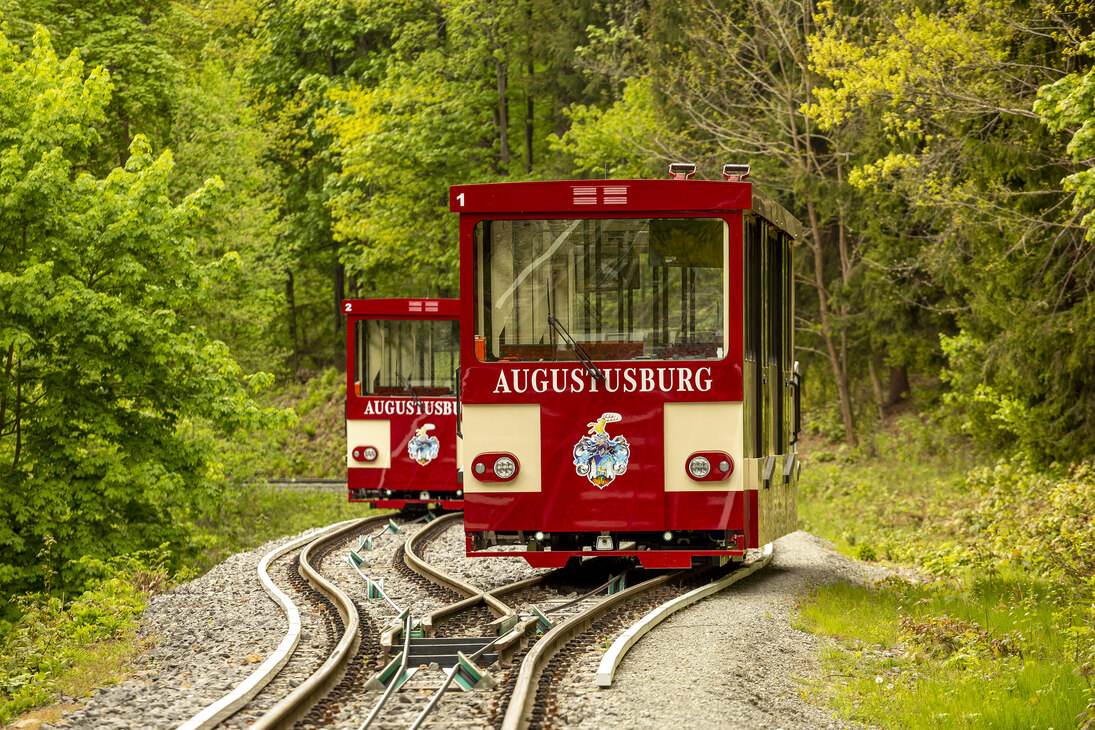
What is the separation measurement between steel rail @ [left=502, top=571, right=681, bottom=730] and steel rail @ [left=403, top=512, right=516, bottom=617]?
0.50 meters

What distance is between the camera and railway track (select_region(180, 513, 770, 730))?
631 centimetres

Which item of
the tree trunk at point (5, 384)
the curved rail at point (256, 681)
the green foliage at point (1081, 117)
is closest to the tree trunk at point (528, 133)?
the tree trunk at point (5, 384)

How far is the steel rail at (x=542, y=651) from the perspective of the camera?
6117 millimetres

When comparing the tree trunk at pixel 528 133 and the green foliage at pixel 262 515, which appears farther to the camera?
the tree trunk at pixel 528 133

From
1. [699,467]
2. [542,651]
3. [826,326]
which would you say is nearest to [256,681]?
[542,651]

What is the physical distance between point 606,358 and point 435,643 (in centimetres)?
325

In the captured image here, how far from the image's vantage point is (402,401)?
19.8 meters

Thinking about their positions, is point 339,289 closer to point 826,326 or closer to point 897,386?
point 897,386

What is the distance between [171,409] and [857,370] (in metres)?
15.6

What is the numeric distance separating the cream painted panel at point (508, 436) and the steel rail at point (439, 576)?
3.08 feet

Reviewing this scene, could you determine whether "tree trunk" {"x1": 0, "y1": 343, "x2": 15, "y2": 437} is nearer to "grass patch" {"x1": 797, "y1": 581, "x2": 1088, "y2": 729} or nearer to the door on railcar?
the door on railcar

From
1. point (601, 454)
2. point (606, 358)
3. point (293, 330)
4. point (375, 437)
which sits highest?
point (293, 330)

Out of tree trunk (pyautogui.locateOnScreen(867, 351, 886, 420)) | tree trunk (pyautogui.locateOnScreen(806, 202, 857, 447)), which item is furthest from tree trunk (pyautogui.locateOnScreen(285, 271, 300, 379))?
tree trunk (pyautogui.locateOnScreen(806, 202, 857, 447))

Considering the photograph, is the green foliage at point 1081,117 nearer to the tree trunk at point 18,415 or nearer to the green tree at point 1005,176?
the green tree at point 1005,176
